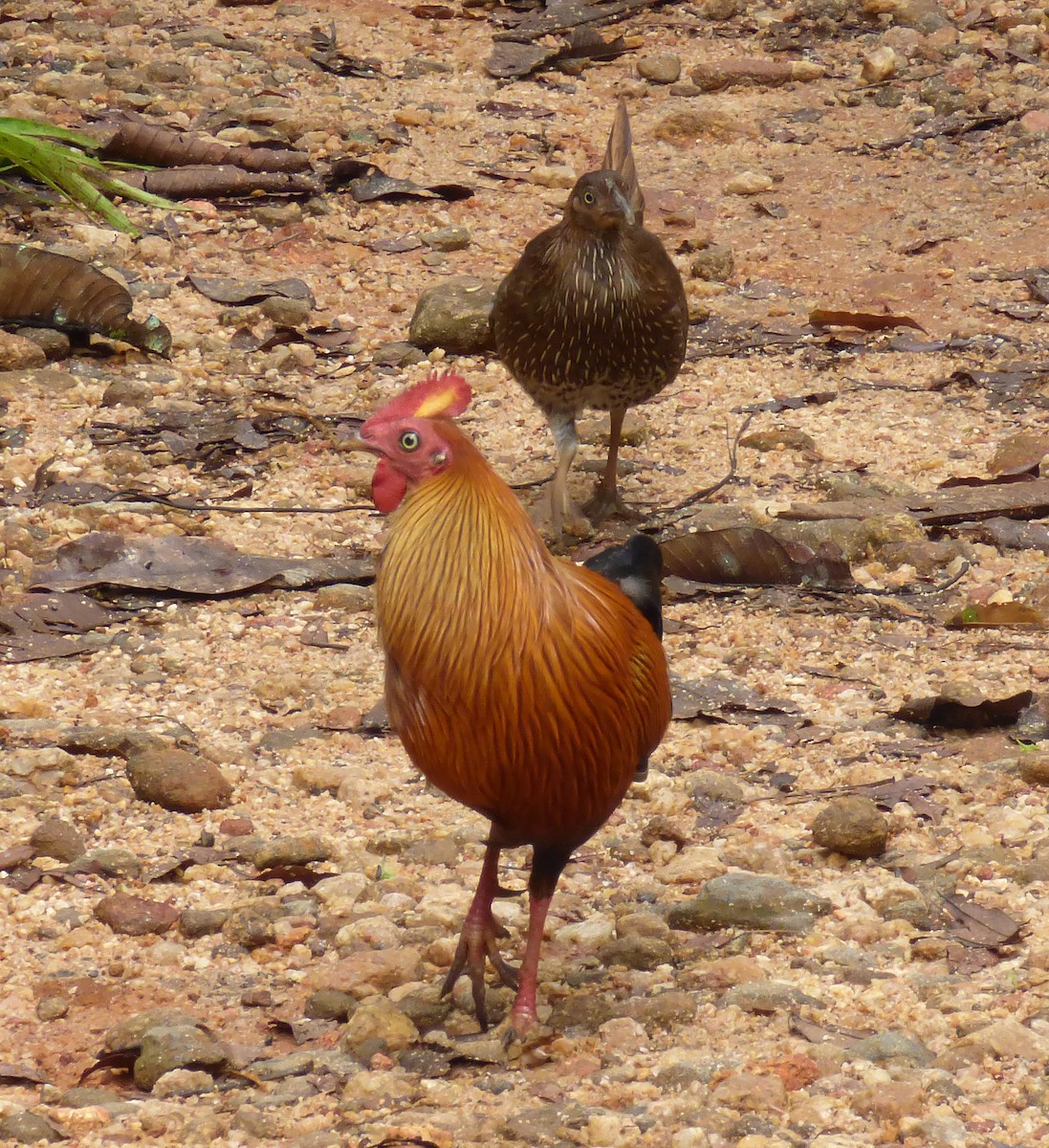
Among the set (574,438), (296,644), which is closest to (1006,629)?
(574,438)

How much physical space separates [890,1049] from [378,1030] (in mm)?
1095

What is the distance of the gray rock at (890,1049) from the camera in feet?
11.0

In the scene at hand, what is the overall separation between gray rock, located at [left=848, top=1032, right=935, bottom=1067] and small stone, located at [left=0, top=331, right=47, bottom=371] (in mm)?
4989

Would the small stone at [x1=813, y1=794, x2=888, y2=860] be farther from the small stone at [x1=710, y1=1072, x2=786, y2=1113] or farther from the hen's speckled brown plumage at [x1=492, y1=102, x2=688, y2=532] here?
the hen's speckled brown plumage at [x1=492, y1=102, x2=688, y2=532]

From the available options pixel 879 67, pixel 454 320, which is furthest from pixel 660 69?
pixel 454 320

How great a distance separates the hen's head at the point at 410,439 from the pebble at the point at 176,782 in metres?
1.29

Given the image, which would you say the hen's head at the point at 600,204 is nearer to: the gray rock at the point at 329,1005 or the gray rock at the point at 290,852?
the gray rock at the point at 290,852

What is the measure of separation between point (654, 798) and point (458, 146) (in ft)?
20.3

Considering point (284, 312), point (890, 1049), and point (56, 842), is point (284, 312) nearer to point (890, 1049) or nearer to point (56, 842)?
point (56, 842)

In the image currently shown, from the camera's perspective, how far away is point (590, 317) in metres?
6.43

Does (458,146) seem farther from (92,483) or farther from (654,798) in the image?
(654,798)

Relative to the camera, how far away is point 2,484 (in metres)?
6.24

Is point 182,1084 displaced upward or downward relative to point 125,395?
downward

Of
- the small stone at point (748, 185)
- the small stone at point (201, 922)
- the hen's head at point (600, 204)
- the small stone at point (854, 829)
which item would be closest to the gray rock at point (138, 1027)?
the small stone at point (201, 922)
